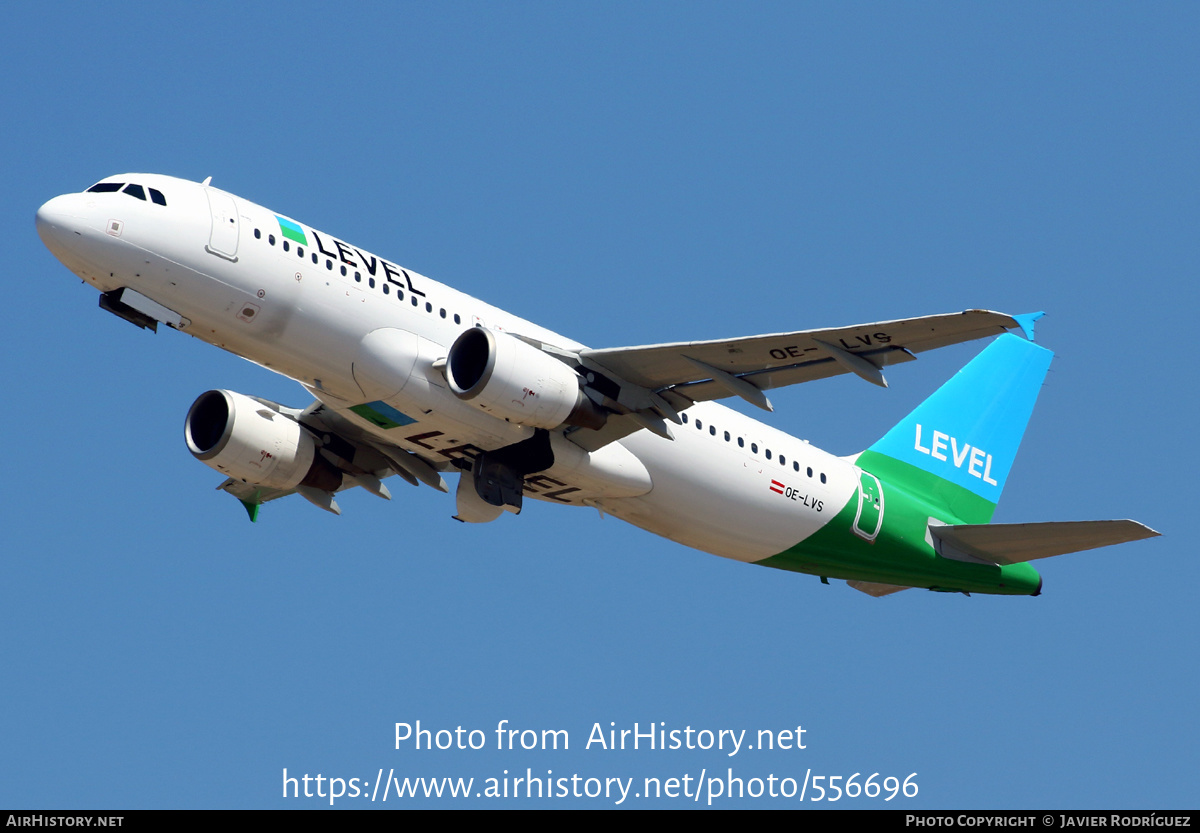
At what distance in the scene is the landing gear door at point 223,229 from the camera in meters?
Result: 27.8

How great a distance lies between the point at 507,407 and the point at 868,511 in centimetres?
1036

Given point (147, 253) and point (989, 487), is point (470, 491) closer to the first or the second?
point (147, 253)

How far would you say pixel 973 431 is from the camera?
39.9 metres

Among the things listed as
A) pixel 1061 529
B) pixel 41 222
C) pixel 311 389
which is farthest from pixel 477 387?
pixel 1061 529

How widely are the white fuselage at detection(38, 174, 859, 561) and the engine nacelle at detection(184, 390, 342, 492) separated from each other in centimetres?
334

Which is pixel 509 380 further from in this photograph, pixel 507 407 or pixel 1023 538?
pixel 1023 538

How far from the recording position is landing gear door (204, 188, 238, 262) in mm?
27828

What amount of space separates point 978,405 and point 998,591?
6.24 metres

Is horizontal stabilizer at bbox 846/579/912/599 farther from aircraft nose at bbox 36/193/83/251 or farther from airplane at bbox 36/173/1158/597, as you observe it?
aircraft nose at bbox 36/193/83/251

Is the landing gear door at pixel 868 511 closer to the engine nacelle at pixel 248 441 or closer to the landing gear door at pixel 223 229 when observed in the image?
the engine nacelle at pixel 248 441

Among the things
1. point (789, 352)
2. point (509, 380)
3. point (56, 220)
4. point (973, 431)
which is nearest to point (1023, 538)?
point (973, 431)

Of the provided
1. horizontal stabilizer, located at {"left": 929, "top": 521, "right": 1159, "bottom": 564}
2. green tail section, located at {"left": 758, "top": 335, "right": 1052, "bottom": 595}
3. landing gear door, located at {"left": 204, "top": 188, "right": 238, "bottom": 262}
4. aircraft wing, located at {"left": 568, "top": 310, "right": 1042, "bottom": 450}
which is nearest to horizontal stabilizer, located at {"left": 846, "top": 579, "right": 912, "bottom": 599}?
green tail section, located at {"left": 758, "top": 335, "right": 1052, "bottom": 595}

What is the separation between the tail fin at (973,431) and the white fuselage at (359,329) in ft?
20.0

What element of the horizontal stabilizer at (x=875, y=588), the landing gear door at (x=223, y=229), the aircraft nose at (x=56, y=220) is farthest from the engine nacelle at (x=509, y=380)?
the horizontal stabilizer at (x=875, y=588)
